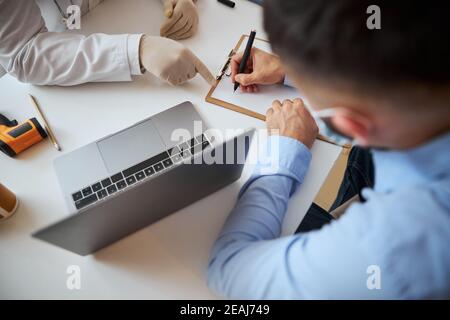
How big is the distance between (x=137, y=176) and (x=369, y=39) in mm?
457

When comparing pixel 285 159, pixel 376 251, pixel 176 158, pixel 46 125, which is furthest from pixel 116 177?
pixel 376 251

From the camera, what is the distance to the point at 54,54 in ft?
2.43

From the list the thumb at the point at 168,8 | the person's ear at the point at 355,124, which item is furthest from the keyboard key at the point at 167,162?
the thumb at the point at 168,8

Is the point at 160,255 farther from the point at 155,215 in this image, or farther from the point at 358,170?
the point at 358,170

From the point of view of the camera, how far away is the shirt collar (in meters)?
0.38

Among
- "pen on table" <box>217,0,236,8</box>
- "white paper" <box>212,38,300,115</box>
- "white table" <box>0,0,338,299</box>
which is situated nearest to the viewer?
"white table" <box>0,0,338,299</box>

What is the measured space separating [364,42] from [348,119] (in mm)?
99

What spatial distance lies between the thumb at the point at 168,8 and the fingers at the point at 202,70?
0.17 metres

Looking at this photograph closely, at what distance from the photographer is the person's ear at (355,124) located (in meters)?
0.36

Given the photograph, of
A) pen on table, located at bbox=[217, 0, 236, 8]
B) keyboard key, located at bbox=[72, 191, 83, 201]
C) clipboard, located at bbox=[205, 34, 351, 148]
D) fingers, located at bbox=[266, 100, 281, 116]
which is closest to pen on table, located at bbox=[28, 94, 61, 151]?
keyboard key, located at bbox=[72, 191, 83, 201]

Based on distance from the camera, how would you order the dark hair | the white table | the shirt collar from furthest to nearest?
the white table
the shirt collar
the dark hair

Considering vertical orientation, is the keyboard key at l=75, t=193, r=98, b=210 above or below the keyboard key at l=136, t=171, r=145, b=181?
below

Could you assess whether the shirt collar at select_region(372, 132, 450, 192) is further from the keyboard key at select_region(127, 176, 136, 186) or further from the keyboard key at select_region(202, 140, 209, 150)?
the keyboard key at select_region(127, 176, 136, 186)
